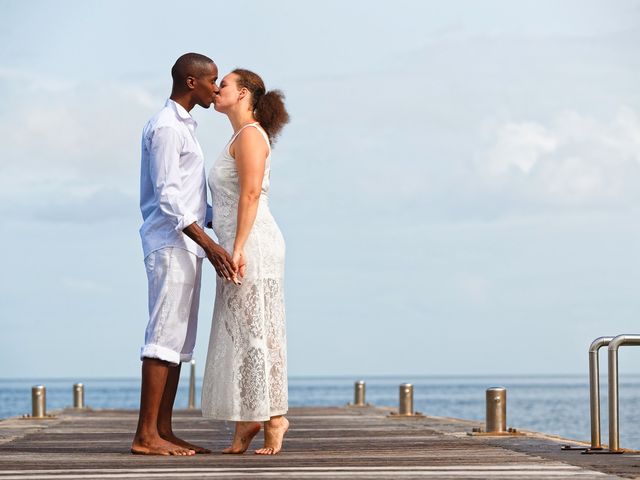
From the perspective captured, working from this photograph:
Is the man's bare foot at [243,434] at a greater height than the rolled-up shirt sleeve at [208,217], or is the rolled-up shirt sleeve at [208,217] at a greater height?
the rolled-up shirt sleeve at [208,217]

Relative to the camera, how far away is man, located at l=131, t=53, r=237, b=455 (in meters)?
7.39

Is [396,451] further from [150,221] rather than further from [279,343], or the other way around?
[150,221]

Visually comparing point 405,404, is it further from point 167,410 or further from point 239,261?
point 239,261

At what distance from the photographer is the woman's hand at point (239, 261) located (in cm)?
732

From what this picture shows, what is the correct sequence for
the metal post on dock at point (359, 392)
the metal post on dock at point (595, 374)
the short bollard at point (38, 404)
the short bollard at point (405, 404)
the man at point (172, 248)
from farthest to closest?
the metal post on dock at point (359, 392) → the short bollard at point (38, 404) → the short bollard at point (405, 404) → the metal post on dock at point (595, 374) → the man at point (172, 248)

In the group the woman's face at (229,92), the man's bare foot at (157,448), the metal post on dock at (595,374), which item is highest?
the woman's face at (229,92)

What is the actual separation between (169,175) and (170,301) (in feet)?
2.40

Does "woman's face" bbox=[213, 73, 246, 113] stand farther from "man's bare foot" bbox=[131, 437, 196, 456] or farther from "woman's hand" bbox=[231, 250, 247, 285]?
"man's bare foot" bbox=[131, 437, 196, 456]

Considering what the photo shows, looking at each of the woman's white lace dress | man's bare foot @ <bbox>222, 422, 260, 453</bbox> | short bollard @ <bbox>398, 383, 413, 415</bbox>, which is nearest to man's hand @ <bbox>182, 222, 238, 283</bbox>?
the woman's white lace dress

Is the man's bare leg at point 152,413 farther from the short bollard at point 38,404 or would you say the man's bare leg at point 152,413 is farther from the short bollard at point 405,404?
the short bollard at point 38,404

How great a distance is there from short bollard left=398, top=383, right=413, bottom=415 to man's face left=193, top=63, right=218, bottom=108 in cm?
684

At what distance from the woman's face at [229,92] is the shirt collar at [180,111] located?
212 mm

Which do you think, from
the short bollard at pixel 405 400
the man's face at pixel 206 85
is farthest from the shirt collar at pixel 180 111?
the short bollard at pixel 405 400

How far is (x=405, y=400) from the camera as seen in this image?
14.4m
